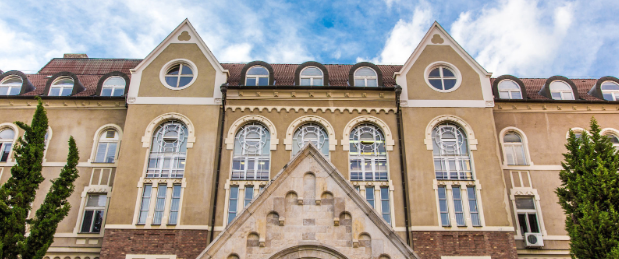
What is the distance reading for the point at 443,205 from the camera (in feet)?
64.1

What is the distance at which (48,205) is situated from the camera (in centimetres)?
1592

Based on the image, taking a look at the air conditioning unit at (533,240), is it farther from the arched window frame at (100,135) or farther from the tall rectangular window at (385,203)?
the arched window frame at (100,135)

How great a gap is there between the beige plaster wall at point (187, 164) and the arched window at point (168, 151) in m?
0.37

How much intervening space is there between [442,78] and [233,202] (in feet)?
37.1

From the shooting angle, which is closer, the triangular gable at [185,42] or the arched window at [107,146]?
the arched window at [107,146]

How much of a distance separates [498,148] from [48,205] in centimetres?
1801

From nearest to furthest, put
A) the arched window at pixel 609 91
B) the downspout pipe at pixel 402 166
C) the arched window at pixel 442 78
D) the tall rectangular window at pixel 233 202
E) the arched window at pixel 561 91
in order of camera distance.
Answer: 1. the downspout pipe at pixel 402 166
2. the tall rectangular window at pixel 233 202
3. the arched window at pixel 442 78
4. the arched window at pixel 561 91
5. the arched window at pixel 609 91

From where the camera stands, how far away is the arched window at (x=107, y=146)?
850 inches

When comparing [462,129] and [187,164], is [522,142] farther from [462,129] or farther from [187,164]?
[187,164]

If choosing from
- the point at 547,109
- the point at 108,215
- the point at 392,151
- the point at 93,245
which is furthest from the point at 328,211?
the point at 547,109

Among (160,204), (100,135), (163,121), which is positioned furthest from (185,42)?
(160,204)

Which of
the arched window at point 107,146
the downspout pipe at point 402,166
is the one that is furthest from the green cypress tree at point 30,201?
the downspout pipe at point 402,166

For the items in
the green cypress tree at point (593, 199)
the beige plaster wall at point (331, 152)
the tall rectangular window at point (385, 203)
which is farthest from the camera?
the beige plaster wall at point (331, 152)

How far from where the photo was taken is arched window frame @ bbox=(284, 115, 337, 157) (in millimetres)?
20812
